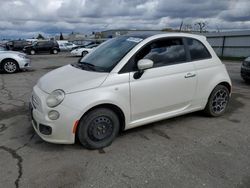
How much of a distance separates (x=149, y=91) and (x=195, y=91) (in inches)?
41.3

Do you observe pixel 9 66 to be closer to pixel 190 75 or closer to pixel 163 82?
pixel 163 82

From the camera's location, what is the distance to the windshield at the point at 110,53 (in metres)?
3.51

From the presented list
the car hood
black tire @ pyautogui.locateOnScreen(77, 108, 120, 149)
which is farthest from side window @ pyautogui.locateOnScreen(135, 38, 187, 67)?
black tire @ pyautogui.locateOnScreen(77, 108, 120, 149)

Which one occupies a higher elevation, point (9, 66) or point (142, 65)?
point (142, 65)

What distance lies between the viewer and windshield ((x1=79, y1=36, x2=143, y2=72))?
3512 mm

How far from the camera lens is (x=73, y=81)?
3.23 meters

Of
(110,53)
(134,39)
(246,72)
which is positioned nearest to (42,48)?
(246,72)

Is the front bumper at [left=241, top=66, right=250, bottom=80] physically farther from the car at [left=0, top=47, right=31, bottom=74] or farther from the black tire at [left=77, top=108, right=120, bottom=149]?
the car at [left=0, top=47, right=31, bottom=74]

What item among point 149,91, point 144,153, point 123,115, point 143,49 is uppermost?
point 143,49

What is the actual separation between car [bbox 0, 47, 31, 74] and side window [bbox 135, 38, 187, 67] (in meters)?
9.63

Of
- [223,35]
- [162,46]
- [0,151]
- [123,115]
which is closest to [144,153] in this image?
[123,115]

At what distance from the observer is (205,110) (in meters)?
4.51

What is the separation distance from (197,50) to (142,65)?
1417 mm

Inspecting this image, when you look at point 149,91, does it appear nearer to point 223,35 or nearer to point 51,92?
point 51,92
